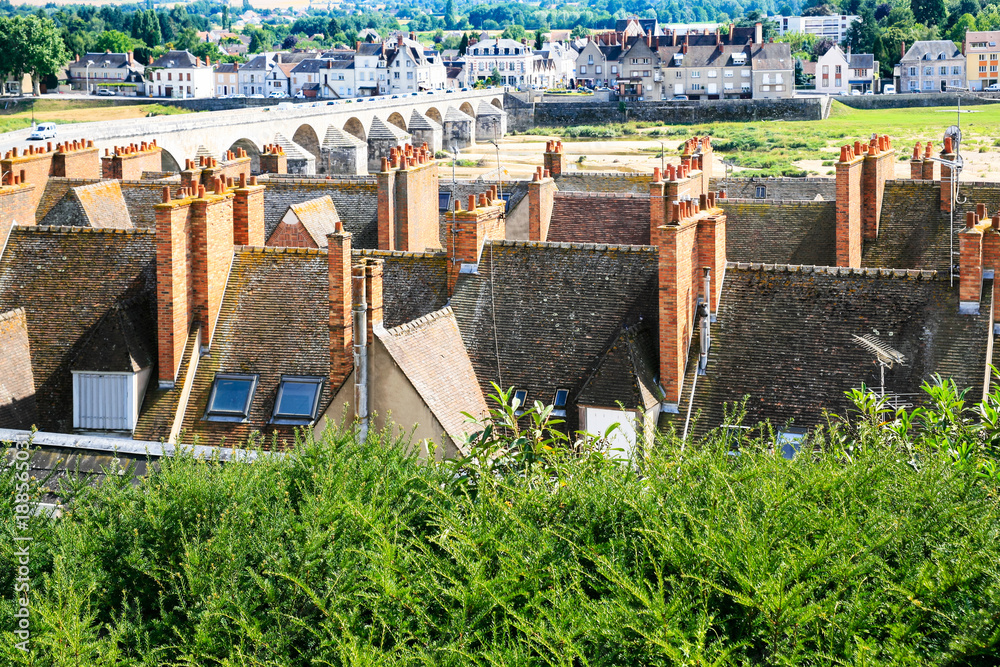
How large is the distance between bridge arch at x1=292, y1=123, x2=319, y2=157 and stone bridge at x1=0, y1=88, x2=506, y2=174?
6 cm

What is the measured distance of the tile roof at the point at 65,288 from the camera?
16375mm

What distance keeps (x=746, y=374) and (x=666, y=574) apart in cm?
866

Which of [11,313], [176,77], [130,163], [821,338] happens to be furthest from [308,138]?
[176,77]

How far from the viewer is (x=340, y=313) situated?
597 inches

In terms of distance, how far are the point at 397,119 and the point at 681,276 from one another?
77990 millimetres

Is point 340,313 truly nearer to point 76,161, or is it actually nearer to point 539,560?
point 539,560

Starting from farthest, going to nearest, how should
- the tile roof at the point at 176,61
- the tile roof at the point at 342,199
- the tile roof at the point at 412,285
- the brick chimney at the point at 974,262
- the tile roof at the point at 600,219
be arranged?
the tile roof at the point at 176,61
the tile roof at the point at 342,199
the tile roof at the point at 600,219
the tile roof at the point at 412,285
the brick chimney at the point at 974,262

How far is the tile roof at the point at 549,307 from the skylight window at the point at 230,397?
301 cm

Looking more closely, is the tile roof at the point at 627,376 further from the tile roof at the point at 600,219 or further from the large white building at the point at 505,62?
the large white building at the point at 505,62


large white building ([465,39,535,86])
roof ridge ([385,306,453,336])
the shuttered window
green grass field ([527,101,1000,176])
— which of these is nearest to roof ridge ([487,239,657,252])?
roof ridge ([385,306,453,336])

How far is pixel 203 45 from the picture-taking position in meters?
191

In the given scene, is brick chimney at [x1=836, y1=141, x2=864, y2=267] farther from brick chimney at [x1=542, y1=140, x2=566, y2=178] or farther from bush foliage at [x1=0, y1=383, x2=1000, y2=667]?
bush foliage at [x1=0, y1=383, x2=1000, y2=667]

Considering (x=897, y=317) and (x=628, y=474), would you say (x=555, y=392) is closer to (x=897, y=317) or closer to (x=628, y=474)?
(x=897, y=317)

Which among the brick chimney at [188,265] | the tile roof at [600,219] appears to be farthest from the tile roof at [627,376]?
the tile roof at [600,219]
